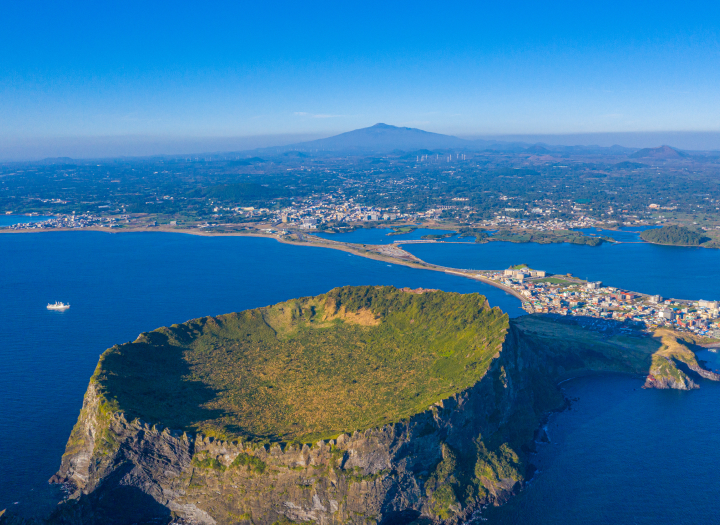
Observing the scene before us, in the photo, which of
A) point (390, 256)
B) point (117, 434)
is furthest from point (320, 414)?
point (390, 256)

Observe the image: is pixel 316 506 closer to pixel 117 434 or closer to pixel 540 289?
pixel 117 434

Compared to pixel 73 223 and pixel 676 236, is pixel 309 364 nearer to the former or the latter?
pixel 676 236

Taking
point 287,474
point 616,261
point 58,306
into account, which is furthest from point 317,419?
point 616,261

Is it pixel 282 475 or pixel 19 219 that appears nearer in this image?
pixel 282 475

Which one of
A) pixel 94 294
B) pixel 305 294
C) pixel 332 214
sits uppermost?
pixel 332 214

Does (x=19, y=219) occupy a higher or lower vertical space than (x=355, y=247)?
higher

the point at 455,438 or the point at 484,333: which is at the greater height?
the point at 484,333

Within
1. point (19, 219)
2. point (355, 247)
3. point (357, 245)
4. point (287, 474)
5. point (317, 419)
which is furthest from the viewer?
point (19, 219)

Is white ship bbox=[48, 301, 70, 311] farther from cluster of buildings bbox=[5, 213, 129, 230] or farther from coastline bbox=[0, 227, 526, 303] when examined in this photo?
cluster of buildings bbox=[5, 213, 129, 230]
